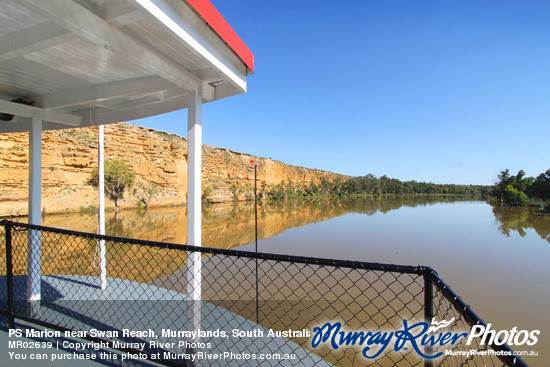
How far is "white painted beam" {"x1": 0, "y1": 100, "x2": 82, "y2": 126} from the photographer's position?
2.61 meters

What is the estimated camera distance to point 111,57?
6.66 ft

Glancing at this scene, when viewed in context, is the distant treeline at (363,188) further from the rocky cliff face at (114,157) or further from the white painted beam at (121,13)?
the white painted beam at (121,13)

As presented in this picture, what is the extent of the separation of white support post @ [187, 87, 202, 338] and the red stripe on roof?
499mm

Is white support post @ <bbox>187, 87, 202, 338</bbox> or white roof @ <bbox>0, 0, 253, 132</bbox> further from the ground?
white roof @ <bbox>0, 0, 253, 132</bbox>

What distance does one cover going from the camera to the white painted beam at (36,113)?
2.61 metres

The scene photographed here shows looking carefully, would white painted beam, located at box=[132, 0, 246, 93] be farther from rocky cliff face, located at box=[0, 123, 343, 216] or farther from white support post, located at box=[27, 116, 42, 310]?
rocky cliff face, located at box=[0, 123, 343, 216]

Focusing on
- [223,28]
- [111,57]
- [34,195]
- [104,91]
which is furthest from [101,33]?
[34,195]

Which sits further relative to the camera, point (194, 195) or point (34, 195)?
point (34, 195)

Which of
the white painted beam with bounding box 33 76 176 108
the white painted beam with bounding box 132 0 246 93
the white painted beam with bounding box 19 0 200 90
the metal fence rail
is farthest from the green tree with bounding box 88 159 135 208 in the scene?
the white painted beam with bounding box 132 0 246 93

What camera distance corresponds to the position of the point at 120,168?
20078mm

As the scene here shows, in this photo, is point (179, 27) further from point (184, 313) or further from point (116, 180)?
point (116, 180)

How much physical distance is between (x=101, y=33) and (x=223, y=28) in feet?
2.61

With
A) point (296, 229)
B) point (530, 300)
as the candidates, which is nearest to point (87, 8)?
point (530, 300)

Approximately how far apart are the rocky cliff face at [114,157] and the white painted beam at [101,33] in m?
16.7
